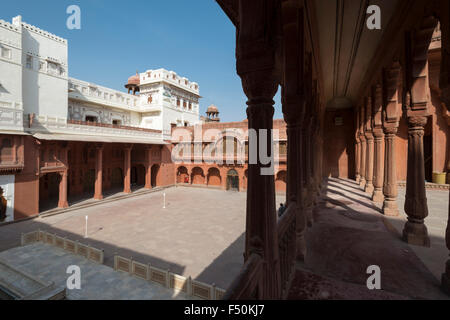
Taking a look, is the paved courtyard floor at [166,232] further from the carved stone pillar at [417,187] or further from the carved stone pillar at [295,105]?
the carved stone pillar at [417,187]

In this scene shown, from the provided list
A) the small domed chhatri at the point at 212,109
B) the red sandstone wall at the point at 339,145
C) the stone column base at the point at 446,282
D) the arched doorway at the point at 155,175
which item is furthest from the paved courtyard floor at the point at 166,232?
the small domed chhatri at the point at 212,109

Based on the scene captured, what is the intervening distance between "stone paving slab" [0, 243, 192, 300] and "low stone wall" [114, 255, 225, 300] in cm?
15

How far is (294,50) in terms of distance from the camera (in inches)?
207

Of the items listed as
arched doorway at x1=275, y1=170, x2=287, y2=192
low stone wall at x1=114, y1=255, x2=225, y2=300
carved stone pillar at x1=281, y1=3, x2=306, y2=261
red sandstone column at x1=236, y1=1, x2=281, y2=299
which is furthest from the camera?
arched doorway at x1=275, y1=170, x2=287, y2=192

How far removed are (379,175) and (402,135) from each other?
11726 millimetres

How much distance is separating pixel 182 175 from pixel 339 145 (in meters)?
18.5

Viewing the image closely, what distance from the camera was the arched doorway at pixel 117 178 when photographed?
2412 cm

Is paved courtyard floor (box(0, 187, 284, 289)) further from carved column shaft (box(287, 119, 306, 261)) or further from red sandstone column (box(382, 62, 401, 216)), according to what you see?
red sandstone column (box(382, 62, 401, 216))

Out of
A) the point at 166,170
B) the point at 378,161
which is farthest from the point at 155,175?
the point at 378,161

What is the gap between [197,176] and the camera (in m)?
27.9

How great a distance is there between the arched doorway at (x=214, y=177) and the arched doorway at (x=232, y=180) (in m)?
1.57

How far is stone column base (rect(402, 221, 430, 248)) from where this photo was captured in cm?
611

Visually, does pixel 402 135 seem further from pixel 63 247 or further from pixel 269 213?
pixel 63 247

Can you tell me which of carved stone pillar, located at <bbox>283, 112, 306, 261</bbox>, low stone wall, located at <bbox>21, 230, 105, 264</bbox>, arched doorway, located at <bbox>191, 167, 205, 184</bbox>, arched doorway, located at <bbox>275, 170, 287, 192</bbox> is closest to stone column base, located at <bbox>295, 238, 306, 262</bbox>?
carved stone pillar, located at <bbox>283, 112, 306, 261</bbox>
